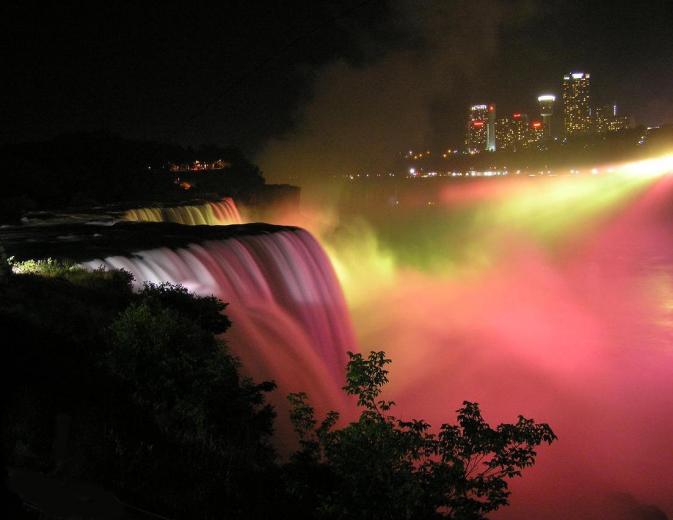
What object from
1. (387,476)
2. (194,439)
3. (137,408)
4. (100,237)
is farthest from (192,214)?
(387,476)

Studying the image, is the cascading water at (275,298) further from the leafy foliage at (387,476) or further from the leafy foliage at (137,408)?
the leafy foliage at (387,476)

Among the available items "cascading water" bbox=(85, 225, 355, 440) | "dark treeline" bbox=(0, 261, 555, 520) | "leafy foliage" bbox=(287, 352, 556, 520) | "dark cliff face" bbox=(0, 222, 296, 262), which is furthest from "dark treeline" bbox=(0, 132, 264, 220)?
"leafy foliage" bbox=(287, 352, 556, 520)

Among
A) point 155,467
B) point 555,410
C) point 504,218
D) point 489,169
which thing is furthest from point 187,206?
point 489,169

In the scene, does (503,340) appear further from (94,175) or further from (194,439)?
(94,175)

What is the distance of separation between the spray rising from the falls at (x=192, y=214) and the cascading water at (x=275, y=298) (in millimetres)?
7417

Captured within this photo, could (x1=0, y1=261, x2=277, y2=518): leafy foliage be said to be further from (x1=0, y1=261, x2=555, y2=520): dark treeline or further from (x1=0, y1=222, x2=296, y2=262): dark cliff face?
(x1=0, y1=222, x2=296, y2=262): dark cliff face

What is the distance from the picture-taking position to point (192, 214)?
2605cm

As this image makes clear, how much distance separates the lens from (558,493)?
12680 mm

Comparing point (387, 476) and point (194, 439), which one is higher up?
point (194, 439)

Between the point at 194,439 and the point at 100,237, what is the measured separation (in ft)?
38.9

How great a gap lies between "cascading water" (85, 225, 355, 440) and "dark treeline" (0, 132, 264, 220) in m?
12.5

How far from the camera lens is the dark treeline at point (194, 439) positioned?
4.71 meters

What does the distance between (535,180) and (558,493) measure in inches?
2878

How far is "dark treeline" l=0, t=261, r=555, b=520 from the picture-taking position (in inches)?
185
